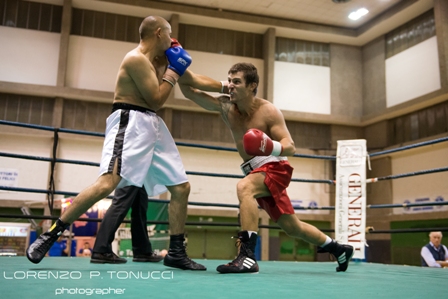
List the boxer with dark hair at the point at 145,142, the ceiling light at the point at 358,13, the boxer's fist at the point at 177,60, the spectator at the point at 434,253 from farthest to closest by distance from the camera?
1. the ceiling light at the point at 358,13
2. the spectator at the point at 434,253
3. the boxer's fist at the point at 177,60
4. the boxer with dark hair at the point at 145,142

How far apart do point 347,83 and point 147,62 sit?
995 cm

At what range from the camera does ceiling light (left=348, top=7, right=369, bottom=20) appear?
32.9 feet

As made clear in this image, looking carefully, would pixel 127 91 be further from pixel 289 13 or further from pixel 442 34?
pixel 289 13

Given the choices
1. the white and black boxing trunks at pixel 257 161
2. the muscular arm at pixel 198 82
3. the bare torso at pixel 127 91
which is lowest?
the white and black boxing trunks at pixel 257 161

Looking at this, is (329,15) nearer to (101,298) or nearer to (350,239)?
(350,239)

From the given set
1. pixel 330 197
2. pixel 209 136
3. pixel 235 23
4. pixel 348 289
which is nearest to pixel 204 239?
pixel 209 136

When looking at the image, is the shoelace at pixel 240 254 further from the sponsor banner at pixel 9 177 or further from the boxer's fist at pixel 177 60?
the sponsor banner at pixel 9 177

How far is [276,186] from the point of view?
231 centimetres

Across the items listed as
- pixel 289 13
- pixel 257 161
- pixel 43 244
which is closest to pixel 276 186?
pixel 257 161

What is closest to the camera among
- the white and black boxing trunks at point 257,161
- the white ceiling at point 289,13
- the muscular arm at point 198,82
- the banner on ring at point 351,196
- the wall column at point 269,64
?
the white and black boxing trunks at point 257,161

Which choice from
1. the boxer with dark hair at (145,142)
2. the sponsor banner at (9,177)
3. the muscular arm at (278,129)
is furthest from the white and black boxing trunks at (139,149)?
the sponsor banner at (9,177)

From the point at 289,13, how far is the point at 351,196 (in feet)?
25.2

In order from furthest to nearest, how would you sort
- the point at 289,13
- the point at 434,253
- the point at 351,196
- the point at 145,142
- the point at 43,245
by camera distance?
the point at 289,13 → the point at 434,253 → the point at 351,196 → the point at 145,142 → the point at 43,245

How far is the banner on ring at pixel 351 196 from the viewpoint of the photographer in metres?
3.69
